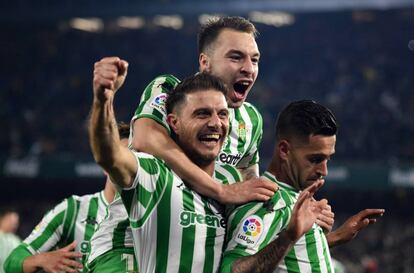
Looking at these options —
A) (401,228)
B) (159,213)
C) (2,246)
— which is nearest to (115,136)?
(159,213)

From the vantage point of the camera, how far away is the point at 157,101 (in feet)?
13.3

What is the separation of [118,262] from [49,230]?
6.17 feet

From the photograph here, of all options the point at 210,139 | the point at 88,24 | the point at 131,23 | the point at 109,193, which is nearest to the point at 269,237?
the point at 210,139

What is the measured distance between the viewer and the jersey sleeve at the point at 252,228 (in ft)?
11.9

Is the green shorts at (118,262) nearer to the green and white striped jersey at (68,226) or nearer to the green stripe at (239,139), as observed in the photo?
the green stripe at (239,139)

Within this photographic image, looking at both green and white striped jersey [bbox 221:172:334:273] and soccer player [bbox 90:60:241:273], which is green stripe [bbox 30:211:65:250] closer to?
soccer player [bbox 90:60:241:273]

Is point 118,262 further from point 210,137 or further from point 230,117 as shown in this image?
point 230,117

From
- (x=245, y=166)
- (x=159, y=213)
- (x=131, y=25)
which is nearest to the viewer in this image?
(x=159, y=213)

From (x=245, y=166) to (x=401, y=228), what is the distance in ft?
39.6

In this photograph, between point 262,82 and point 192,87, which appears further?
point 262,82

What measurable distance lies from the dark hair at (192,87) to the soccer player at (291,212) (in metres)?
0.36

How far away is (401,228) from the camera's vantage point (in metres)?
16.2

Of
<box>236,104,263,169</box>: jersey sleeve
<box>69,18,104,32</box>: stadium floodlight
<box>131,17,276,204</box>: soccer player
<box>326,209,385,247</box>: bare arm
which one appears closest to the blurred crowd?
<box>69,18,104,32</box>: stadium floodlight

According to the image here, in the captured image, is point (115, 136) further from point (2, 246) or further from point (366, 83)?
point (366, 83)
